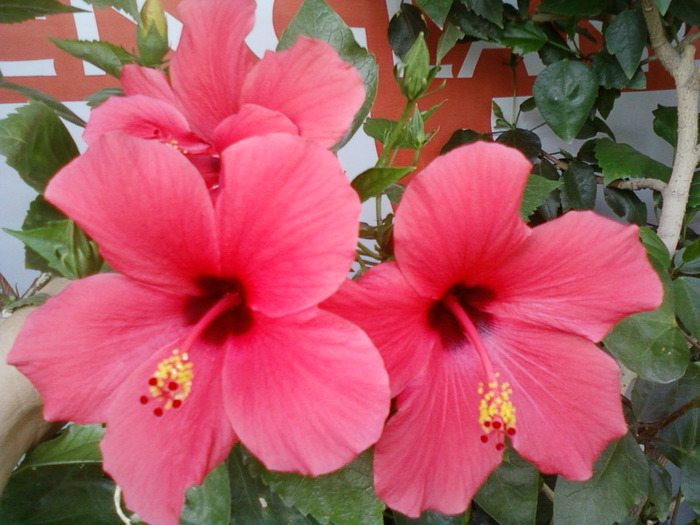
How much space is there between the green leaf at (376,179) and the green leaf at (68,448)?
0.35 m

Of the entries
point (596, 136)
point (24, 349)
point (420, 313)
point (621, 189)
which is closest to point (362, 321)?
point (420, 313)

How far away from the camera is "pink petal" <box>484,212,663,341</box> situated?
0.37 meters

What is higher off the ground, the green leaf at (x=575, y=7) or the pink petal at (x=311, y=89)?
the pink petal at (x=311, y=89)

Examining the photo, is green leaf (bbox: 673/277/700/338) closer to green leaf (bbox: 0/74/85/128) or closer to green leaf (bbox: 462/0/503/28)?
green leaf (bbox: 462/0/503/28)

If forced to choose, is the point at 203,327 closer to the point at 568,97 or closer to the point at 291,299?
the point at 291,299

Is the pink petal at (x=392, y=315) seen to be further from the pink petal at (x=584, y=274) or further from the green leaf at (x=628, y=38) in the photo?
the green leaf at (x=628, y=38)

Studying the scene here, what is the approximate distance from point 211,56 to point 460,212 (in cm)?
22

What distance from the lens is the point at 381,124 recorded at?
2.64ft

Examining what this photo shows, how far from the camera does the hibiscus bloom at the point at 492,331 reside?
1.16 ft

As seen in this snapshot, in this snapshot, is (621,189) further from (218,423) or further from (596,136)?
(218,423)

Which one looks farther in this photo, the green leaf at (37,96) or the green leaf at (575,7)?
the green leaf at (575,7)

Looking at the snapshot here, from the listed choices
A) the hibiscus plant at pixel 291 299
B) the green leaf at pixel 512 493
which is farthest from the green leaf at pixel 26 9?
the green leaf at pixel 512 493

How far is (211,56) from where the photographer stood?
0.41m

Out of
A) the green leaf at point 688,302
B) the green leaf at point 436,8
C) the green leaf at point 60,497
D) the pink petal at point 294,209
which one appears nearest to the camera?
the pink petal at point 294,209
